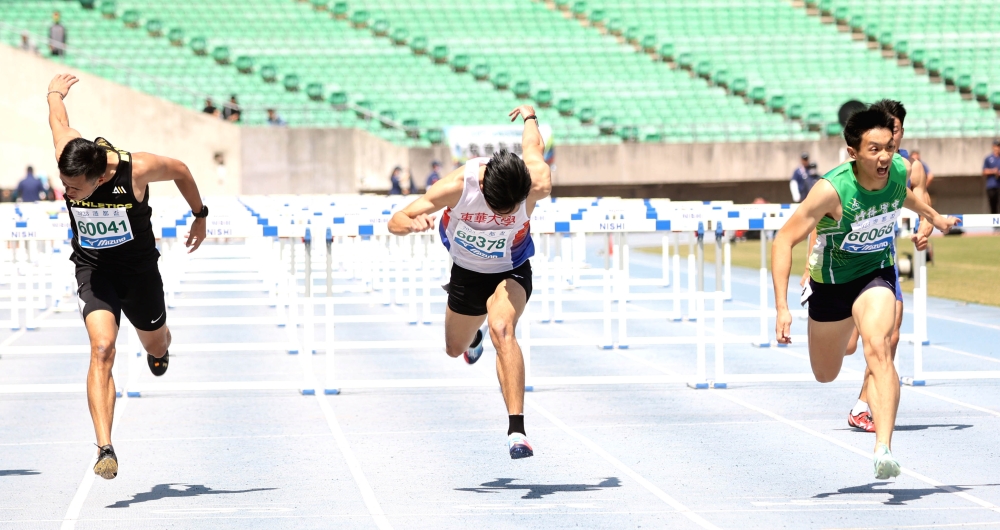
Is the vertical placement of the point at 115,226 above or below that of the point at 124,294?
above

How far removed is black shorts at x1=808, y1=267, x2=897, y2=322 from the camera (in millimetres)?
5820

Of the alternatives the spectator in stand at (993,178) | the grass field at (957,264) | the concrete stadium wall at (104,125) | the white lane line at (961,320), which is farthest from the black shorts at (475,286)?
the concrete stadium wall at (104,125)

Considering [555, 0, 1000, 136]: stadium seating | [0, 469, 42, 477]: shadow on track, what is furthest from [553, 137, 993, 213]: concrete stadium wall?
[0, 469, 42, 477]: shadow on track

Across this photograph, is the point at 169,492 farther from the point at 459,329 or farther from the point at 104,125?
the point at 104,125

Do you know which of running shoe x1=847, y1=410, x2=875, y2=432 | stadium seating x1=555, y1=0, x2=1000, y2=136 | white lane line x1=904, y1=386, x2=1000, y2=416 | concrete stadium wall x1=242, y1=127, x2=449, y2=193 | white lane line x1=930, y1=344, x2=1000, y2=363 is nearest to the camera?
running shoe x1=847, y1=410, x2=875, y2=432

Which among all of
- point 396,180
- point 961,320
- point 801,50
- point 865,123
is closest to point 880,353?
point 865,123

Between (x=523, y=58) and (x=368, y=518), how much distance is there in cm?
3303

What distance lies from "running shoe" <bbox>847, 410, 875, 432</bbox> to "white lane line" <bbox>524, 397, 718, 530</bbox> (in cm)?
140

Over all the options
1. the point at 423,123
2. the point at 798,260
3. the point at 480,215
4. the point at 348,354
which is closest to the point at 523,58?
the point at 423,123

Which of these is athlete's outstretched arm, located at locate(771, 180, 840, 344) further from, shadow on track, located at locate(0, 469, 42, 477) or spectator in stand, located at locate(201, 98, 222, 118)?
spectator in stand, located at locate(201, 98, 222, 118)

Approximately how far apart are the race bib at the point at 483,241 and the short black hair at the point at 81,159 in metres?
1.50

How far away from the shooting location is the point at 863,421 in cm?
719

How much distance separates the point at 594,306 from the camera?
52.1ft

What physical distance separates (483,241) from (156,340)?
1763 mm
